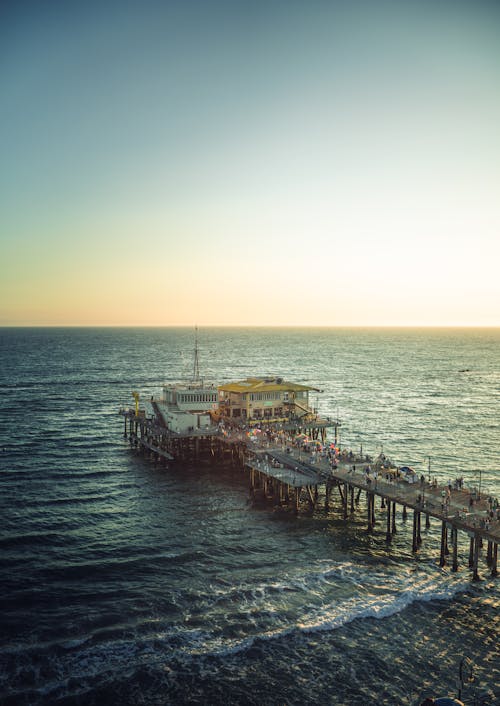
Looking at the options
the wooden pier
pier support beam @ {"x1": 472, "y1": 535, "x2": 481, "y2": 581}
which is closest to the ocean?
pier support beam @ {"x1": 472, "y1": 535, "x2": 481, "y2": 581}

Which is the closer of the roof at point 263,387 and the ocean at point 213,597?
the ocean at point 213,597

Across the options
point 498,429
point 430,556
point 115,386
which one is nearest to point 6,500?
point 430,556

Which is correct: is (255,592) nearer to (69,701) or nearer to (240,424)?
(69,701)

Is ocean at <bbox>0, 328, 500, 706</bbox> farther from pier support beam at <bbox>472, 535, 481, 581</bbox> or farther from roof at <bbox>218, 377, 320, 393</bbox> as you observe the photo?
roof at <bbox>218, 377, 320, 393</bbox>

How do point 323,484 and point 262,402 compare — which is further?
point 262,402

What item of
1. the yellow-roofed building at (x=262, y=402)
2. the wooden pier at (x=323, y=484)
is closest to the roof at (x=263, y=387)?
the yellow-roofed building at (x=262, y=402)

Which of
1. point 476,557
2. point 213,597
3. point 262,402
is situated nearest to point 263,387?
point 262,402

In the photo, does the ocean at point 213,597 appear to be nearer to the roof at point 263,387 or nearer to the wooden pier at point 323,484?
the wooden pier at point 323,484

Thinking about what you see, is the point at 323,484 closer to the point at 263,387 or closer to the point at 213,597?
the point at 263,387
